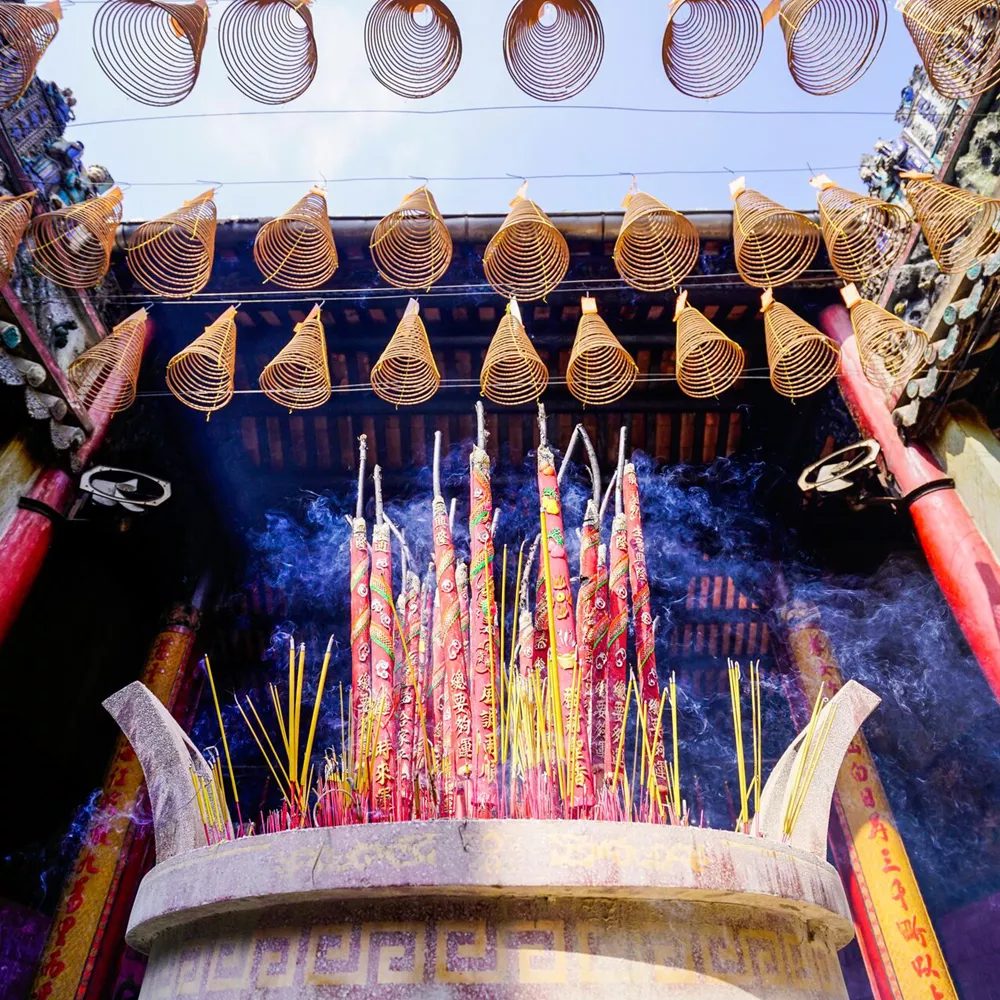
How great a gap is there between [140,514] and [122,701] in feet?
7.25

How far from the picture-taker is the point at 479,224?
4.97 m

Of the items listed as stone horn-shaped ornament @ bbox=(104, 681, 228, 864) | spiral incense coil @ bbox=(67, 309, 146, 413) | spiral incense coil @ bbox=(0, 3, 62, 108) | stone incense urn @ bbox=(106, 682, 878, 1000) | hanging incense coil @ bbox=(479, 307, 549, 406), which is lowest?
stone incense urn @ bbox=(106, 682, 878, 1000)

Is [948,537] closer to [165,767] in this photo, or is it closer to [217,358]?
[165,767]

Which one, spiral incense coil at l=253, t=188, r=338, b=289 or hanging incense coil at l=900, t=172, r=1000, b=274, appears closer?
hanging incense coil at l=900, t=172, r=1000, b=274

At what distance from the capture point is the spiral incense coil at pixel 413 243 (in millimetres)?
4090

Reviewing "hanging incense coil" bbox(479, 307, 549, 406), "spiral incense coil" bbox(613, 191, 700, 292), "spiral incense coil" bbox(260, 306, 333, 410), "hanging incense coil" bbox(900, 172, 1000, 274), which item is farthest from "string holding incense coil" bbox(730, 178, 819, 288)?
"spiral incense coil" bbox(260, 306, 333, 410)

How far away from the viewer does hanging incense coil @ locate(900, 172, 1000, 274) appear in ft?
12.0

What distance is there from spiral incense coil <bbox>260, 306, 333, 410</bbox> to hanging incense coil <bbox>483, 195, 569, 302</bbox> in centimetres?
109

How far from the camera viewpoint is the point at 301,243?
4.55 metres

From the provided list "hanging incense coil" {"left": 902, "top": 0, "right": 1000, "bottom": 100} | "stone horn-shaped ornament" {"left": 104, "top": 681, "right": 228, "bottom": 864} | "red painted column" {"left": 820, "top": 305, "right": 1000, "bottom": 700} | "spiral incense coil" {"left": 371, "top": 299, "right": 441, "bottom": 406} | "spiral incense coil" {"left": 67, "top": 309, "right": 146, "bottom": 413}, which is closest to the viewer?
"stone horn-shaped ornament" {"left": 104, "top": 681, "right": 228, "bottom": 864}

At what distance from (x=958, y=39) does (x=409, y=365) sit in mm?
3274

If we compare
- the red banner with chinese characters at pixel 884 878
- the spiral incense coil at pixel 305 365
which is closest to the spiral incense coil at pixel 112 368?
the spiral incense coil at pixel 305 365

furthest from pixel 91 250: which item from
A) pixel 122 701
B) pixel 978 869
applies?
pixel 978 869

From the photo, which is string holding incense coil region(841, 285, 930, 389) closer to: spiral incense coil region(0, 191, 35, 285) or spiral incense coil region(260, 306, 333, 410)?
spiral incense coil region(260, 306, 333, 410)
